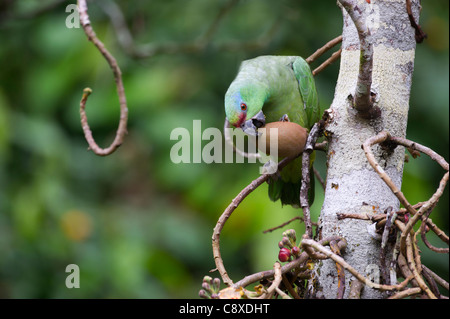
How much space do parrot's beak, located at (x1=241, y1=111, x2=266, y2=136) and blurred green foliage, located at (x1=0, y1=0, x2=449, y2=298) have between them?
1323 mm

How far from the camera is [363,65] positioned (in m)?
1.52

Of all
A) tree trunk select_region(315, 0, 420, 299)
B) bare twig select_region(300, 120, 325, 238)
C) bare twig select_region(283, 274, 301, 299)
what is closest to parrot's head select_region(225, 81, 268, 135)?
bare twig select_region(300, 120, 325, 238)

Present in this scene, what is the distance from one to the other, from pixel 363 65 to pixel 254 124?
1.18 metres

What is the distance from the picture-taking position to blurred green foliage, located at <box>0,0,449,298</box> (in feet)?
14.2

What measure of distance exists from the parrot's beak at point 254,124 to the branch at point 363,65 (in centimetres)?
83

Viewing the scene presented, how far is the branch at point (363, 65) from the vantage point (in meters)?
1.44

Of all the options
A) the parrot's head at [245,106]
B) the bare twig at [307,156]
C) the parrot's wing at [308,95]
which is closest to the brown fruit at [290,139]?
the bare twig at [307,156]

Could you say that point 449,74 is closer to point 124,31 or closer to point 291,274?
point 124,31

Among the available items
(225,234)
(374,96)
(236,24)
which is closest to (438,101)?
(236,24)

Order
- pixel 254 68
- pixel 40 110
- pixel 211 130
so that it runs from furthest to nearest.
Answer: pixel 40 110 < pixel 211 130 < pixel 254 68

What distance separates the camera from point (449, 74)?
4758mm

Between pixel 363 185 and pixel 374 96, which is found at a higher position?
pixel 374 96

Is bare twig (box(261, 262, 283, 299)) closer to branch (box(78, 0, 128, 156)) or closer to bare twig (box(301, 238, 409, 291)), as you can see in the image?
bare twig (box(301, 238, 409, 291))
